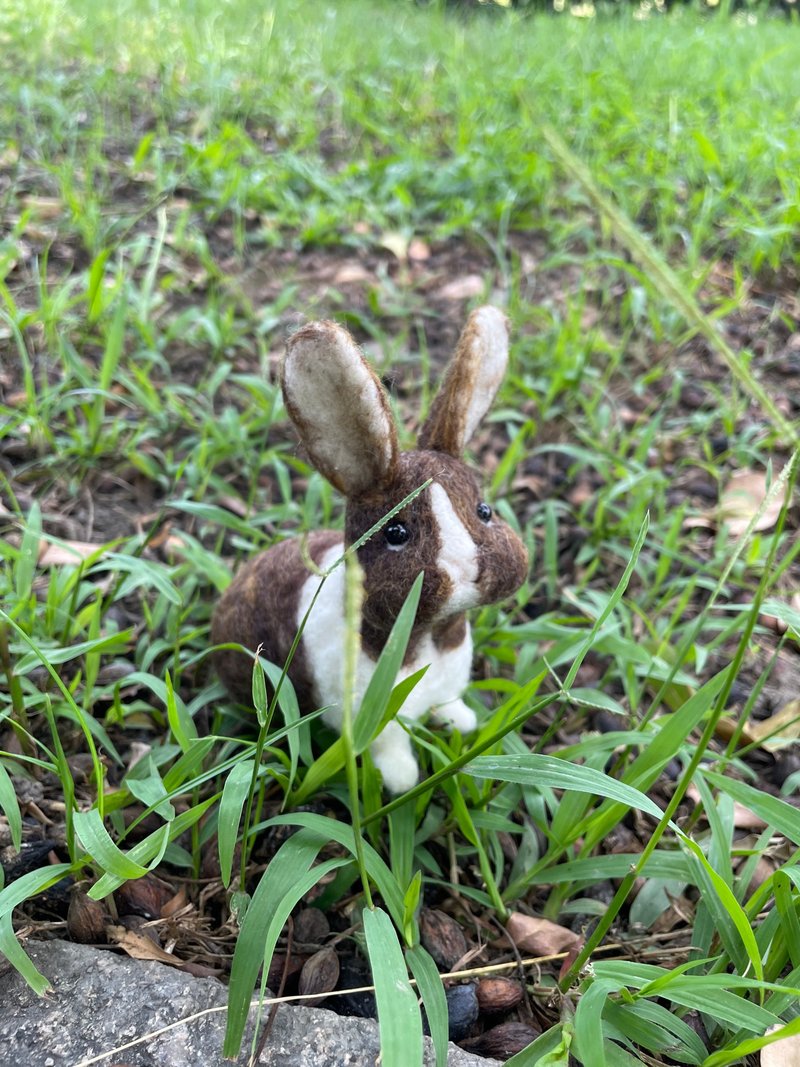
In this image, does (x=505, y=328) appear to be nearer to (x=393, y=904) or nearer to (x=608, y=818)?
(x=608, y=818)

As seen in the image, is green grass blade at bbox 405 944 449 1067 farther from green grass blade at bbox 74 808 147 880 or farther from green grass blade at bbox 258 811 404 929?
green grass blade at bbox 74 808 147 880

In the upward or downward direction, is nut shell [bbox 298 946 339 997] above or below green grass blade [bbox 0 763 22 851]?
below

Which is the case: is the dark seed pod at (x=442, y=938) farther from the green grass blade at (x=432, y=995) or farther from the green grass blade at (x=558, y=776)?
the green grass blade at (x=558, y=776)

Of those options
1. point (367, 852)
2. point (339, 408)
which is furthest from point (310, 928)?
point (339, 408)

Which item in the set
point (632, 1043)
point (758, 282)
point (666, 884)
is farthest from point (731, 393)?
point (632, 1043)

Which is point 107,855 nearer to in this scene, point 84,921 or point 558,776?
point 84,921

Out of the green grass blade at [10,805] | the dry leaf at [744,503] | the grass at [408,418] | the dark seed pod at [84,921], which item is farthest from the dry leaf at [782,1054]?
the dry leaf at [744,503]

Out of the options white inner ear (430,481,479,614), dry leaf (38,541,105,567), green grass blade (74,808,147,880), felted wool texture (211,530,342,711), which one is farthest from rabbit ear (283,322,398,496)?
dry leaf (38,541,105,567)
